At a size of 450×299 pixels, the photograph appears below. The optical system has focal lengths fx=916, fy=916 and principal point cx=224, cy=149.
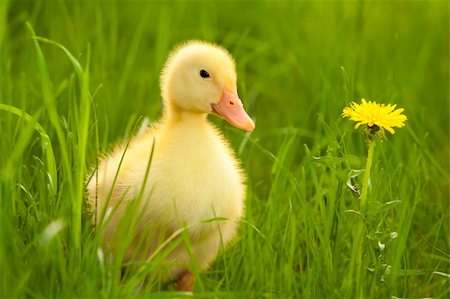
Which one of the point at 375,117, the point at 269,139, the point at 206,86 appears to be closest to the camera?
the point at 375,117

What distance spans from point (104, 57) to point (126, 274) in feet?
5.65

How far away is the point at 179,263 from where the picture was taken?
9.09ft

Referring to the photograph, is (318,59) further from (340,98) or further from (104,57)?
(104,57)

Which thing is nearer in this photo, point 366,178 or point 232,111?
point 366,178

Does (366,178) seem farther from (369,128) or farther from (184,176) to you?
(184,176)

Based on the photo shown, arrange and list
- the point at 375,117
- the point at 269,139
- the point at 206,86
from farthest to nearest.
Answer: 1. the point at 269,139
2. the point at 206,86
3. the point at 375,117

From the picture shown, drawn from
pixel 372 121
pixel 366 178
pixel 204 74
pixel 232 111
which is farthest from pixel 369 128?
pixel 204 74

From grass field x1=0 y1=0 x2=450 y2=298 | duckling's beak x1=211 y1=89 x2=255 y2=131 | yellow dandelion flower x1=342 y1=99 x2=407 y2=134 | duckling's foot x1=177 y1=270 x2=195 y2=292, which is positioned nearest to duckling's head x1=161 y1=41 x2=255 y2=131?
duckling's beak x1=211 y1=89 x2=255 y2=131

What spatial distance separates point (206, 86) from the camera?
3.02 meters

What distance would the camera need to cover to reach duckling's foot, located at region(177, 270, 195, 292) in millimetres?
3066

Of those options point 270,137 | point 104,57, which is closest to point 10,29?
point 104,57

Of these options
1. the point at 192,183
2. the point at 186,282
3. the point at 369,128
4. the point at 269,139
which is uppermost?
the point at 269,139

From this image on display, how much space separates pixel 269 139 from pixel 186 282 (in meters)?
1.66

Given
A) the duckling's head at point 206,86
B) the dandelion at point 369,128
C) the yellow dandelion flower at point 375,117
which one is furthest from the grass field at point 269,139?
the duckling's head at point 206,86
